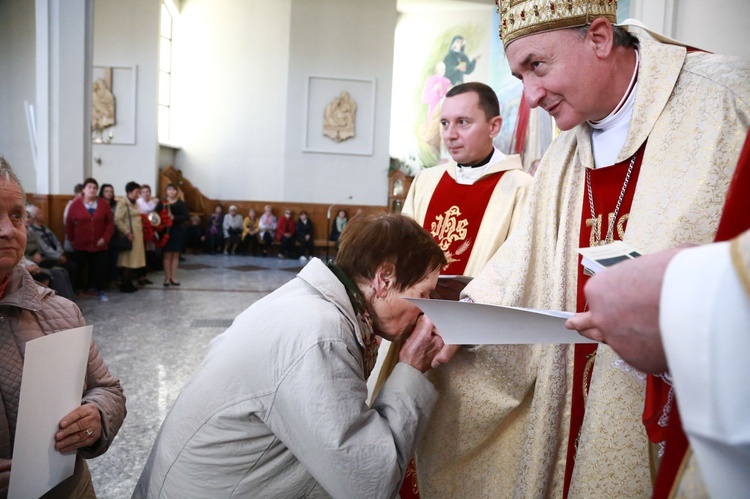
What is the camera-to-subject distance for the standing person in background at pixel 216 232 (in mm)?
15594

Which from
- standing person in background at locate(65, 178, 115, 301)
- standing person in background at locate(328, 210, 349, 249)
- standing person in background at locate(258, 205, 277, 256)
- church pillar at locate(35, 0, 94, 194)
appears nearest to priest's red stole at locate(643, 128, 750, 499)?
standing person in background at locate(65, 178, 115, 301)

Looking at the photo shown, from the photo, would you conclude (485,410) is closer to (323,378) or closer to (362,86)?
(323,378)

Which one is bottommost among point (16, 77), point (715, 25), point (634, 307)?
point (634, 307)

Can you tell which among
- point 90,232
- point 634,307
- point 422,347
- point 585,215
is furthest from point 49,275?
point 634,307

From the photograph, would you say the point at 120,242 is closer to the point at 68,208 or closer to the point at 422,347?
the point at 68,208

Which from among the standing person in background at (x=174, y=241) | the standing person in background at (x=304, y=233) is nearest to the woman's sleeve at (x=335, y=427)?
the standing person in background at (x=174, y=241)

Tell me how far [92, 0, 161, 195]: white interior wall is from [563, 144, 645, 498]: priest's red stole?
49.1ft

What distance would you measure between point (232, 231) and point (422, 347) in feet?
47.9

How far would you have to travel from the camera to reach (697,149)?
4.42ft

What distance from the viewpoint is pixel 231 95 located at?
17.0m

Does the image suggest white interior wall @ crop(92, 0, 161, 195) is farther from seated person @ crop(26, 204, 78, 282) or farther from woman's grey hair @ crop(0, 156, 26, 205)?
woman's grey hair @ crop(0, 156, 26, 205)

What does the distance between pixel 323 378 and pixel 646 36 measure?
1.16 metres

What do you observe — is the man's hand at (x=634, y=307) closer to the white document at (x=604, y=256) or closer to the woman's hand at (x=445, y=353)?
the white document at (x=604, y=256)

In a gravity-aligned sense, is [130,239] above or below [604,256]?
below
